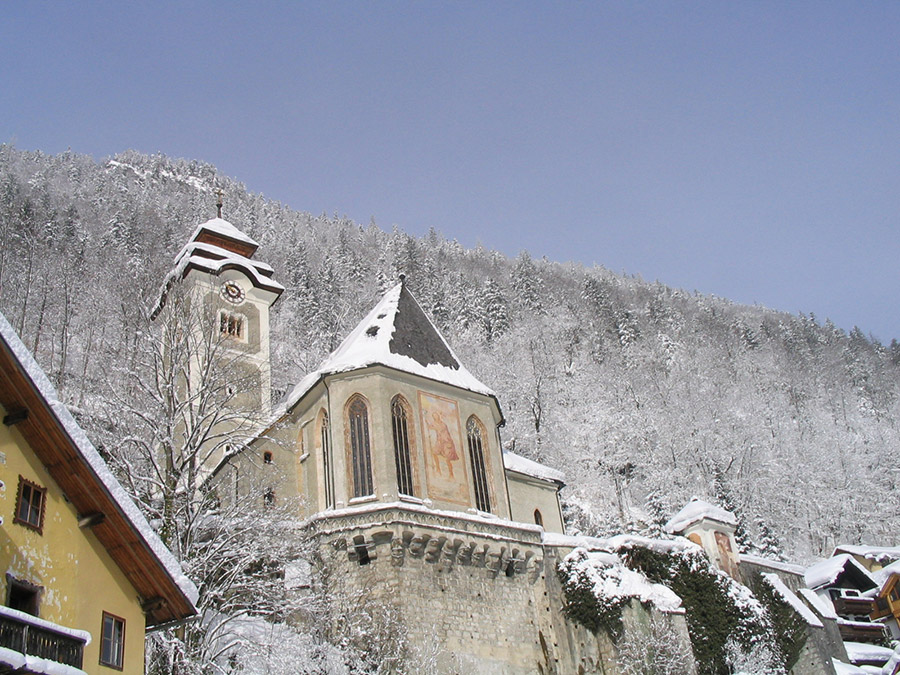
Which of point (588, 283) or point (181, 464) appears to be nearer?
point (181, 464)

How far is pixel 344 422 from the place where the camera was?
1158 inches

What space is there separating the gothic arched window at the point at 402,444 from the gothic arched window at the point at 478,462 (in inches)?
109

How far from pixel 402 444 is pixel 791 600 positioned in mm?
17799

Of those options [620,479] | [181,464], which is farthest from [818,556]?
[181,464]

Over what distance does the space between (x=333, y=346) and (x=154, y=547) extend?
4592cm

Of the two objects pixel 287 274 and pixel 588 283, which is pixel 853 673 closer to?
pixel 287 274

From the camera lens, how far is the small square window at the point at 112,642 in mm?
13609

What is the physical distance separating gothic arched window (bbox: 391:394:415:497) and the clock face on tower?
714 inches

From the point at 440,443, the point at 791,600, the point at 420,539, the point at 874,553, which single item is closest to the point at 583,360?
the point at 874,553

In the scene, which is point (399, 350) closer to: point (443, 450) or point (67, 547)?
point (443, 450)

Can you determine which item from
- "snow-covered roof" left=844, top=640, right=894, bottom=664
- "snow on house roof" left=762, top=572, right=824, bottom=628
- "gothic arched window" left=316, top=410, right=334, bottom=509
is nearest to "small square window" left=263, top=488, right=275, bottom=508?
"gothic arched window" left=316, top=410, right=334, bottom=509

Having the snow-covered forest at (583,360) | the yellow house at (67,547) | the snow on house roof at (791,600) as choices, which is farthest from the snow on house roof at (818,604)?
the yellow house at (67,547)

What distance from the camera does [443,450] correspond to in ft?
98.0

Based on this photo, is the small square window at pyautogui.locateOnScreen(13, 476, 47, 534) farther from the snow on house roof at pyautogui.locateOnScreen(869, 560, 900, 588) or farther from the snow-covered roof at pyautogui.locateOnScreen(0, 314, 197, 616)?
the snow on house roof at pyautogui.locateOnScreen(869, 560, 900, 588)
